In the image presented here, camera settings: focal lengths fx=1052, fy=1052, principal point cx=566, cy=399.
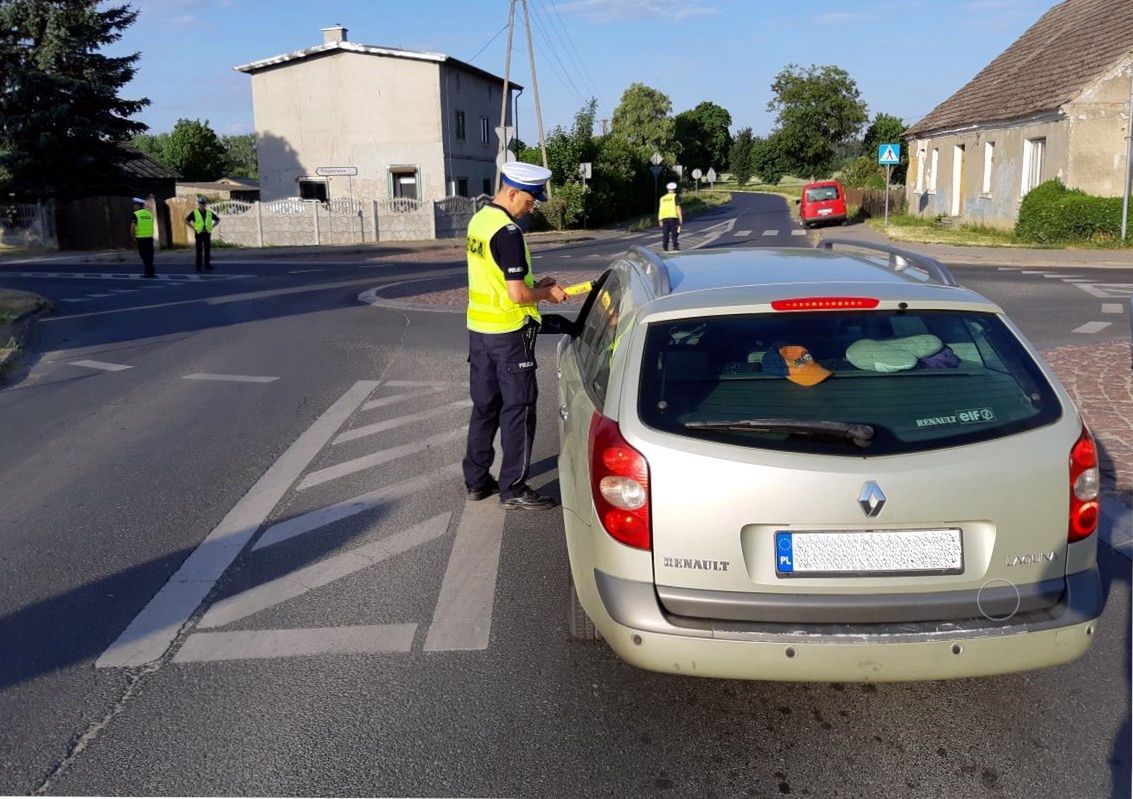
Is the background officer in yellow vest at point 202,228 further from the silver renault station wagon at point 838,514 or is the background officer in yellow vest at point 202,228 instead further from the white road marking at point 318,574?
the silver renault station wagon at point 838,514

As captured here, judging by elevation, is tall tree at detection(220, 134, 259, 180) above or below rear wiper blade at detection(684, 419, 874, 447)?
above

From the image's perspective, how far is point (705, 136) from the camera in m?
131

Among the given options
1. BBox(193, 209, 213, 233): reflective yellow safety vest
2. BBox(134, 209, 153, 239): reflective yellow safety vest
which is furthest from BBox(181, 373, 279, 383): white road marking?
BBox(193, 209, 213, 233): reflective yellow safety vest

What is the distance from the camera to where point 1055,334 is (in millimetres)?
12367

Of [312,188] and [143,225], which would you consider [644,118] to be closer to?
[312,188]

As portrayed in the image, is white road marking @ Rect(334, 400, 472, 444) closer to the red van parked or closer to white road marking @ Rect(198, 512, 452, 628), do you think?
white road marking @ Rect(198, 512, 452, 628)

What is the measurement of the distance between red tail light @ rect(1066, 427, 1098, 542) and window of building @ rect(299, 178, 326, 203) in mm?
44543

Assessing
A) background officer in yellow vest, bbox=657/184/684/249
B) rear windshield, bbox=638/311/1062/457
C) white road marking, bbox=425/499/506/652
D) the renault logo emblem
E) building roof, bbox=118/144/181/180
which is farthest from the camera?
building roof, bbox=118/144/181/180

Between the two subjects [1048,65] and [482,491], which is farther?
[1048,65]

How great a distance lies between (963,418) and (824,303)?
61cm

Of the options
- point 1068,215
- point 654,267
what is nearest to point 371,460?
point 654,267

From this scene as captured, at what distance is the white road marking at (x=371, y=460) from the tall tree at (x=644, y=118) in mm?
84372

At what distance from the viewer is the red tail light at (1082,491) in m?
3.44

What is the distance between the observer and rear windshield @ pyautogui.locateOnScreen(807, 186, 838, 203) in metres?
40.7
